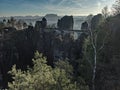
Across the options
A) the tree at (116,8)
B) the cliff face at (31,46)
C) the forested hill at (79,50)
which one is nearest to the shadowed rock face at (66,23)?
the forested hill at (79,50)

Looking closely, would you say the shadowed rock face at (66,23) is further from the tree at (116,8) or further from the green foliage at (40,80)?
the green foliage at (40,80)

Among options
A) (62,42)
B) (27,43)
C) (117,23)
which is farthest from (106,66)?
(27,43)

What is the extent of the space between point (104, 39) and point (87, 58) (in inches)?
160

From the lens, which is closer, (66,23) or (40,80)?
(40,80)

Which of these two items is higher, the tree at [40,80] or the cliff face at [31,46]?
the tree at [40,80]

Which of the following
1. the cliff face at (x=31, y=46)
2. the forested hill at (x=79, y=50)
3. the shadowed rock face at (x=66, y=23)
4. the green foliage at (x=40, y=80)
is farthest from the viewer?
the shadowed rock face at (x=66, y=23)

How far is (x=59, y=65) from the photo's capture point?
32.4 m

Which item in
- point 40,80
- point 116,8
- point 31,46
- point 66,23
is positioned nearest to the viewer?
point 40,80

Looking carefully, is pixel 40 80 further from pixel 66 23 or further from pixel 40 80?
pixel 66 23

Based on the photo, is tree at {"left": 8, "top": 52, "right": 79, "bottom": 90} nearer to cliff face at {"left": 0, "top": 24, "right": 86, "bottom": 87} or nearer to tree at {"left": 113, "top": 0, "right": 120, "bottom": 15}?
tree at {"left": 113, "top": 0, "right": 120, "bottom": 15}

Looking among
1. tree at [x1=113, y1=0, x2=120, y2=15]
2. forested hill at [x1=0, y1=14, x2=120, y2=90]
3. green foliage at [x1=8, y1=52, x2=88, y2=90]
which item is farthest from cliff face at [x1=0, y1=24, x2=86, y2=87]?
green foliage at [x1=8, y1=52, x2=88, y2=90]

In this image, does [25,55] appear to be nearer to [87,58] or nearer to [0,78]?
[0,78]

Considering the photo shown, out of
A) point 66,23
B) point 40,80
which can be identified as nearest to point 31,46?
point 66,23

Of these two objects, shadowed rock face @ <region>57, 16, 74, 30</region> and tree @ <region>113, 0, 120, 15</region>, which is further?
shadowed rock face @ <region>57, 16, 74, 30</region>
